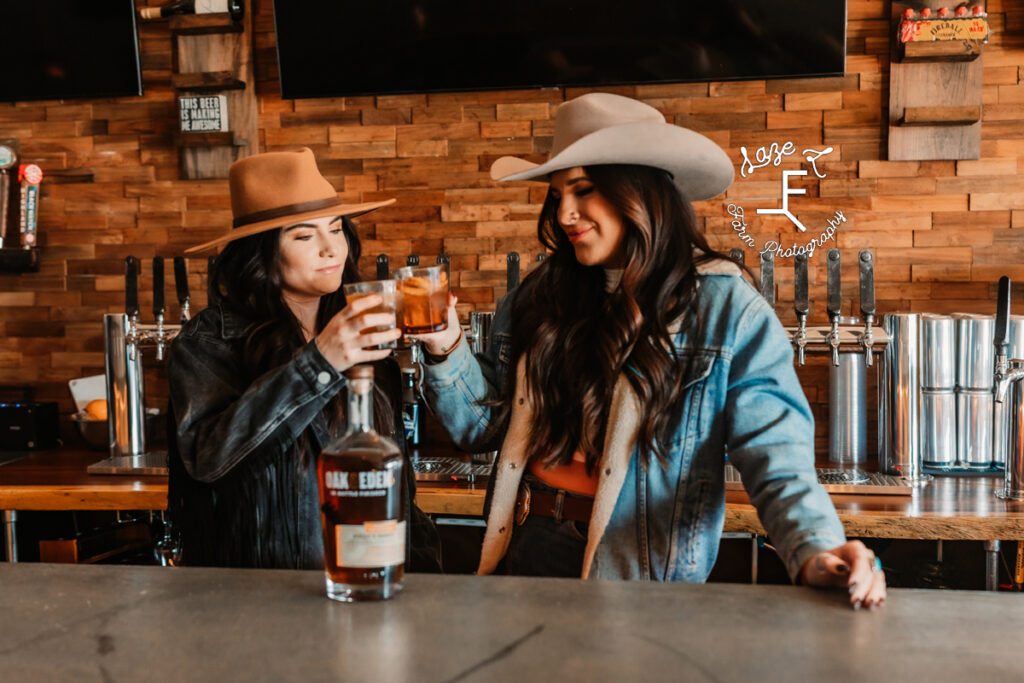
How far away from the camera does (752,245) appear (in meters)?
2.97

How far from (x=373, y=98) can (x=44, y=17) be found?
1232 millimetres

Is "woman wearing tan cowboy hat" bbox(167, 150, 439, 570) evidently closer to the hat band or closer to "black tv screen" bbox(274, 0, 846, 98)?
the hat band

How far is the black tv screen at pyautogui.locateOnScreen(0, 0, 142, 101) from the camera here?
3.17m

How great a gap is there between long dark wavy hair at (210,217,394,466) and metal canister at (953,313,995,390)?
5.74 ft

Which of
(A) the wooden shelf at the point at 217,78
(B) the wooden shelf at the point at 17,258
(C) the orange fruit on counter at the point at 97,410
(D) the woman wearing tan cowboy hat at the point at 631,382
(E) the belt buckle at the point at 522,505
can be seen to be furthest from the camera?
(B) the wooden shelf at the point at 17,258

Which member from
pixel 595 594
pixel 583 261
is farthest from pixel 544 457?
pixel 595 594

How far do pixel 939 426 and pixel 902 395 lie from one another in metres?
0.18

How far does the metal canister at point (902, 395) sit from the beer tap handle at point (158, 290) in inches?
83.7

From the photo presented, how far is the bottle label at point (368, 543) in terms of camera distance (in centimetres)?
99

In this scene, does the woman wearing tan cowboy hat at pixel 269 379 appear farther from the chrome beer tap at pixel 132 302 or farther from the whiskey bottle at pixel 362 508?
the chrome beer tap at pixel 132 302

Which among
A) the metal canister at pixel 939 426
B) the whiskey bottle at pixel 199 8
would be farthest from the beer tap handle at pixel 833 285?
the whiskey bottle at pixel 199 8

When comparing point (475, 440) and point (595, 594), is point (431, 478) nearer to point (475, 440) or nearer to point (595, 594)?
point (475, 440)

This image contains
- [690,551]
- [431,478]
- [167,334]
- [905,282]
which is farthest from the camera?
[905,282]

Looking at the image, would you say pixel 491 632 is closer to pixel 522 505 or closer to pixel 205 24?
pixel 522 505
